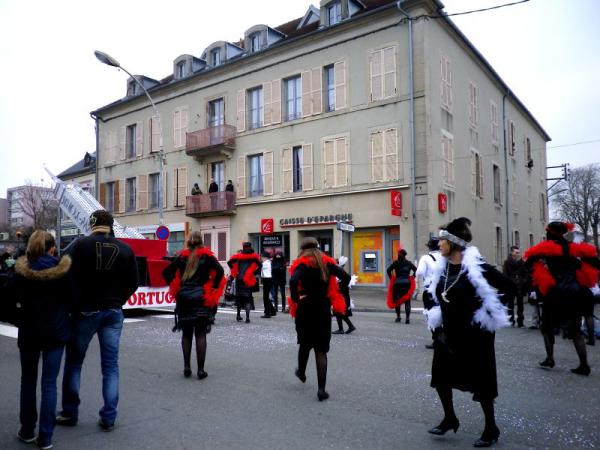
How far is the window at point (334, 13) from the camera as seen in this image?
22542 millimetres

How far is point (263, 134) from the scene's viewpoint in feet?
80.7

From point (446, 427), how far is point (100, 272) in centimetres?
309

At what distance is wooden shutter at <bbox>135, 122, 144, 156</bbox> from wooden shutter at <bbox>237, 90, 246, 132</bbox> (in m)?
7.86

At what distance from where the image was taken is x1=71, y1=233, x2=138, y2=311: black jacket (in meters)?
4.42

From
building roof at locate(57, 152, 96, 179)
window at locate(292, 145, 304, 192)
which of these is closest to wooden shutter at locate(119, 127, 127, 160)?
building roof at locate(57, 152, 96, 179)

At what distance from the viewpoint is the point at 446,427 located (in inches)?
164

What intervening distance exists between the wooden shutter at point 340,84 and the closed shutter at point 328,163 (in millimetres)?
1560

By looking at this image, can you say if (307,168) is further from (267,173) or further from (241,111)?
(241,111)

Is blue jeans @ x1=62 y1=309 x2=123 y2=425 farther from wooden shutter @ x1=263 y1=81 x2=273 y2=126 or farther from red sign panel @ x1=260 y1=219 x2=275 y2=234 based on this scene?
wooden shutter @ x1=263 y1=81 x2=273 y2=126

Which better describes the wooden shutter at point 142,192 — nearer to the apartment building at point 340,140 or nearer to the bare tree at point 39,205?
the apartment building at point 340,140

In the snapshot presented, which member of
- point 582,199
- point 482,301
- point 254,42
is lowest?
point 482,301

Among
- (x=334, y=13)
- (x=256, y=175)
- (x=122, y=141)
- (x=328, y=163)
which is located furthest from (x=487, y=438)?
(x=122, y=141)

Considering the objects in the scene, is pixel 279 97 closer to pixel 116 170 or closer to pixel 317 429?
pixel 116 170

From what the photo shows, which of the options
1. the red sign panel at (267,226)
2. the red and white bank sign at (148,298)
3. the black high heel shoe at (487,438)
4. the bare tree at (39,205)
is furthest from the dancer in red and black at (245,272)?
the bare tree at (39,205)
